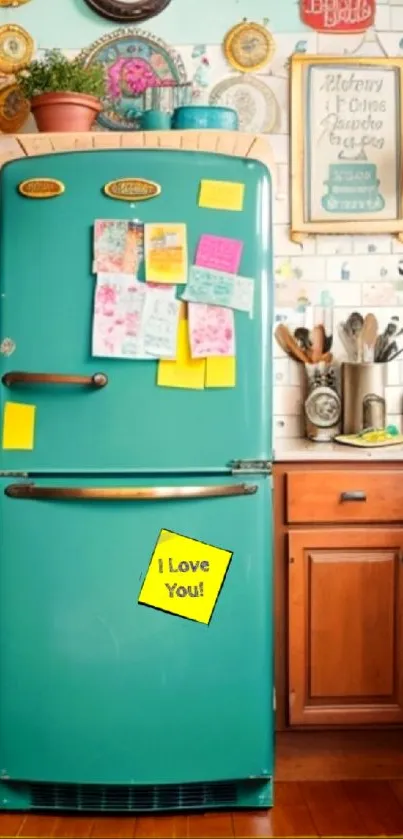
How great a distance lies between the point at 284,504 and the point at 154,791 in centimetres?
81

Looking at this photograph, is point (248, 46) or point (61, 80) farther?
point (248, 46)

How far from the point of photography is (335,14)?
305cm

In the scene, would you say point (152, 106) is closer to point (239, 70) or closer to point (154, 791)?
point (239, 70)

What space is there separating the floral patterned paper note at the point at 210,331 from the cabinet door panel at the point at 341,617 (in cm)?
59

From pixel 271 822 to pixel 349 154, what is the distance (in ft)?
6.73

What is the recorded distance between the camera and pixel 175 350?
2.29 m

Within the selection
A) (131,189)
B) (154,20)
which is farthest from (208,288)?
(154,20)

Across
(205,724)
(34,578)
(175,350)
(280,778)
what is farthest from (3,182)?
(280,778)

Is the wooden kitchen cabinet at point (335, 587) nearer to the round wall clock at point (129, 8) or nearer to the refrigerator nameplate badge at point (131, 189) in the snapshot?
the refrigerator nameplate badge at point (131, 189)

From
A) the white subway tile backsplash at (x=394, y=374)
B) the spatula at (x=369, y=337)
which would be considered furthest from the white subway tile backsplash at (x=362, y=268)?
the white subway tile backsplash at (x=394, y=374)

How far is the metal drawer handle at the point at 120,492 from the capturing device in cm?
228

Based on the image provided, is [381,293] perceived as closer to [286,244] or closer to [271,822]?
[286,244]

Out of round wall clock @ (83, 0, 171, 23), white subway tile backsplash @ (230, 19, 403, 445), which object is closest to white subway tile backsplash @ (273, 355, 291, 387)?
white subway tile backsplash @ (230, 19, 403, 445)

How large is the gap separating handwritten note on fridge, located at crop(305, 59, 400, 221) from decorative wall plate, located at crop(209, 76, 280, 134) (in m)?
0.14
